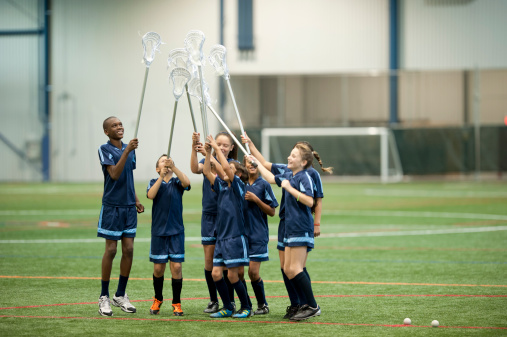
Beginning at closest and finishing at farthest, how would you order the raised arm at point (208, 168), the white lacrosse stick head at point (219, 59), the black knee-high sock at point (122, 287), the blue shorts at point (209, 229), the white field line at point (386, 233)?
the raised arm at point (208, 168) < the black knee-high sock at point (122, 287) < the blue shorts at point (209, 229) < the white lacrosse stick head at point (219, 59) < the white field line at point (386, 233)

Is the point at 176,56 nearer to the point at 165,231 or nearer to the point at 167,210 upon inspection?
the point at 167,210

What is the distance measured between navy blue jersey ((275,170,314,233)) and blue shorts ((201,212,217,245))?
1028 mm

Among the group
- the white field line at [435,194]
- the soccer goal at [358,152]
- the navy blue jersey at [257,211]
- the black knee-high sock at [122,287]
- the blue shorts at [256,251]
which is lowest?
the black knee-high sock at [122,287]

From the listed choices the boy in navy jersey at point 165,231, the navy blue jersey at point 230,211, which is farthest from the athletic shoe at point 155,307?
the navy blue jersey at point 230,211

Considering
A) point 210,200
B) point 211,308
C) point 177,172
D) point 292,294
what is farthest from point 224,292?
point 177,172

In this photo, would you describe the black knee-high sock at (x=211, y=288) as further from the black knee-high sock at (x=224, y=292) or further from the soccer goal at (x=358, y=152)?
the soccer goal at (x=358, y=152)

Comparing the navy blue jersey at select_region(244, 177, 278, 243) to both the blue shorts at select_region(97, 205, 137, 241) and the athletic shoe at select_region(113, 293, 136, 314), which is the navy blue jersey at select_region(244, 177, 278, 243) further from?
the athletic shoe at select_region(113, 293, 136, 314)

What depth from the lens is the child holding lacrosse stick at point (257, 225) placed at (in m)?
8.20

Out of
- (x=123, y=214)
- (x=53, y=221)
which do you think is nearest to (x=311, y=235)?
(x=123, y=214)

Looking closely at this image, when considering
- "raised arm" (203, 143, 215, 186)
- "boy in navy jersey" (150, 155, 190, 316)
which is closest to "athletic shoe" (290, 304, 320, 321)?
"boy in navy jersey" (150, 155, 190, 316)

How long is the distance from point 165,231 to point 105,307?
1.03 metres

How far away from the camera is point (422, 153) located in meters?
38.7

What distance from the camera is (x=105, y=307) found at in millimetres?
8117

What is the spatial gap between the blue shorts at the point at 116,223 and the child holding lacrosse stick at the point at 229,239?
1.04 meters
